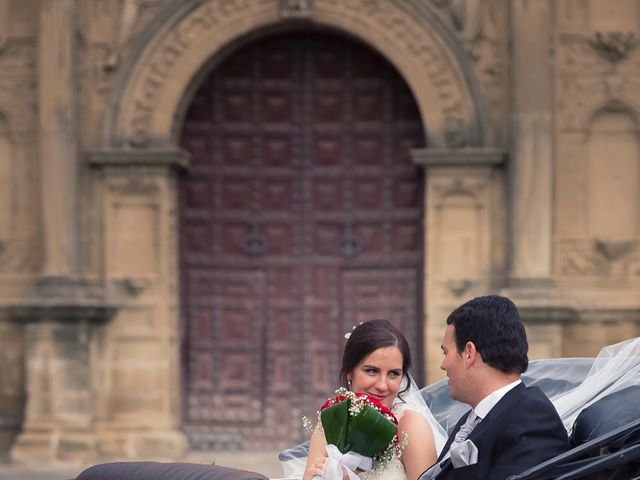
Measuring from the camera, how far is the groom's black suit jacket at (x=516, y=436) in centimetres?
450

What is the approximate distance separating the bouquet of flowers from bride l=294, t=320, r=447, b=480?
0.08 meters

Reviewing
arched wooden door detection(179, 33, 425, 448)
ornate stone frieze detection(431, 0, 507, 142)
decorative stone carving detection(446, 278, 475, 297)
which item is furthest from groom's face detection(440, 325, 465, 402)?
arched wooden door detection(179, 33, 425, 448)

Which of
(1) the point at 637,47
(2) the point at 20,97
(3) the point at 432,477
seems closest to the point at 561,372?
(3) the point at 432,477

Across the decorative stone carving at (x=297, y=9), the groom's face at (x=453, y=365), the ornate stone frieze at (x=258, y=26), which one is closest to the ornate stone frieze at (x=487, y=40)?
the ornate stone frieze at (x=258, y=26)

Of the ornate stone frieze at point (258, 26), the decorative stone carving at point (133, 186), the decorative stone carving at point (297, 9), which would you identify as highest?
the decorative stone carving at point (297, 9)

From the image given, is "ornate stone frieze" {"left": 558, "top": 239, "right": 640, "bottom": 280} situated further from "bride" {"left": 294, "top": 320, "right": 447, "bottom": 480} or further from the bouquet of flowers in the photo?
the bouquet of flowers

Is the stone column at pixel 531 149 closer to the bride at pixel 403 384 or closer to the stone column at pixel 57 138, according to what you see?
the stone column at pixel 57 138

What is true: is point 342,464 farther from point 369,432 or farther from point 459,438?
point 459,438

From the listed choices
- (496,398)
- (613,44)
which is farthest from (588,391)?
(613,44)

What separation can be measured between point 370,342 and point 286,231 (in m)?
8.62

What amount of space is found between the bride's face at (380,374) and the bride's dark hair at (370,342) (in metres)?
0.02

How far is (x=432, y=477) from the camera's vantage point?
4.91m

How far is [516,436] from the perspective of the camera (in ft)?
14.8

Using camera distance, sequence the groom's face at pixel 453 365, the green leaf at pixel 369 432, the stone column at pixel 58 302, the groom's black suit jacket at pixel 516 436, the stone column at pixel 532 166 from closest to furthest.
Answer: the groom's black suit jacket at pixel 516 436 → the groom's face at pixel 453 365 → the green leaf at pixel 369 432 → the stone column at pixel 532 166 → the stone column at pixel 58 302
